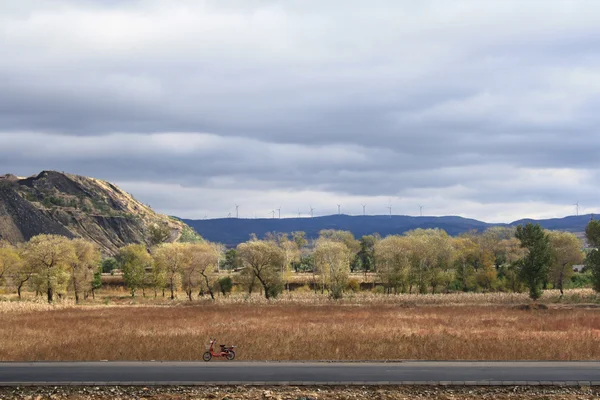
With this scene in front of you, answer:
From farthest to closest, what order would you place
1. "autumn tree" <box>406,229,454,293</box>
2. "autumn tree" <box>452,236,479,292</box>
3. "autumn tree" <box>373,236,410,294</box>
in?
"autumn tree" <box>452,236,479,292</box>, "autumn tree" <box>406,229,454,293</box>, "autumn tree" <box>373,236,410,294</box>

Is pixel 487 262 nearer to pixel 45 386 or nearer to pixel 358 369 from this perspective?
pixel 358 369

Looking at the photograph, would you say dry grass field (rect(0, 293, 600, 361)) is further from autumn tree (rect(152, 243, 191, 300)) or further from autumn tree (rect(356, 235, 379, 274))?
autumn tree (rect(356, 235, 379, 274))

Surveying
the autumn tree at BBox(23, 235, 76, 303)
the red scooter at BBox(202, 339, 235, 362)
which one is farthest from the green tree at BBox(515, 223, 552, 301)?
the autumn tree at BBox(23, 235, 76, 303)

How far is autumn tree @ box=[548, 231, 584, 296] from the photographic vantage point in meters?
102

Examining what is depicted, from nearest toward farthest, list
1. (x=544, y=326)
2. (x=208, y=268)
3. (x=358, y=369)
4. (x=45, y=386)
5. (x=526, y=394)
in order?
(x=526, y=394) < (x=45, y=386) < (x=358, y=369) < (x=544, y=326) < (x=208, y=268)

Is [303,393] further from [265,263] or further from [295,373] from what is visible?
[265,263]

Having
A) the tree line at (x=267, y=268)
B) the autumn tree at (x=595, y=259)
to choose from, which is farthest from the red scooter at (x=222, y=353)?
the autumn tree at (x=595, y=259)

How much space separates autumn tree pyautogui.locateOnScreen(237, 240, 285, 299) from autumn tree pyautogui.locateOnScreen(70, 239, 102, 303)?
28.2m

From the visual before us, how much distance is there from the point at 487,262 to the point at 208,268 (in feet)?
172

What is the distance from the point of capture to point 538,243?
254ft

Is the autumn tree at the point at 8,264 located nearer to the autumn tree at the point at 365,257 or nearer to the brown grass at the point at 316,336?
the brown grass at the point at 316,336

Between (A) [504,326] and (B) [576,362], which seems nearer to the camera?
(B) [576,362]

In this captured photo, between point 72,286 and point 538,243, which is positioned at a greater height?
point 538,243

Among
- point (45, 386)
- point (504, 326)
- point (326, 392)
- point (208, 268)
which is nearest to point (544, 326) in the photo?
point (504, 326)
